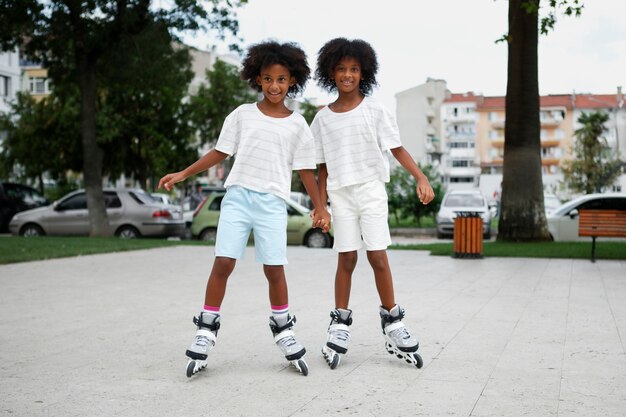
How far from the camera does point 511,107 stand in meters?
16.3

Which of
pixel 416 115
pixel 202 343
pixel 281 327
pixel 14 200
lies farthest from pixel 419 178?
pixel 416 115

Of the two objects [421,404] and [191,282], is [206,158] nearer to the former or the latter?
[421,404]

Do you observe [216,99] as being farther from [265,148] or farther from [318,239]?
[265,148]

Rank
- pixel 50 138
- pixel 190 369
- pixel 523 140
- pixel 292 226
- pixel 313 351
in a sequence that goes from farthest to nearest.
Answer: pixel 50 138 < pixel 292 226 < pixel 523 140 < pixel 313 351 < pixel 190 369

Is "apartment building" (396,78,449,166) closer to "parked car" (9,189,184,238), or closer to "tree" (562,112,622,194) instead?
"tree" (562,112,622,194)

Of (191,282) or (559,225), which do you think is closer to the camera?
(191,282)

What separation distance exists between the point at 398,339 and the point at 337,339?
35 centimetres

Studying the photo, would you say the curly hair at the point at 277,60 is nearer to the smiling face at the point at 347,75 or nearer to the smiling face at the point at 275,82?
the smiling face at the point at 275,82

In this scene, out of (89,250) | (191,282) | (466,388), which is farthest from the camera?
(89,250)

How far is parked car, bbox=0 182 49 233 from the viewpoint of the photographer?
24922 millimetres

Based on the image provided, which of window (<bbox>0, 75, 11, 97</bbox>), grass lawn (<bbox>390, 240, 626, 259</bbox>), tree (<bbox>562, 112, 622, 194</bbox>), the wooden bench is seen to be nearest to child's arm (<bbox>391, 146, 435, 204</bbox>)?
the wooden bench

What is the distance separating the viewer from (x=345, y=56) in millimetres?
4754

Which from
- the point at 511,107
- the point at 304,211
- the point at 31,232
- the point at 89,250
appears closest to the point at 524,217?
the point at 511,107

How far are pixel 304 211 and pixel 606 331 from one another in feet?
42.8
